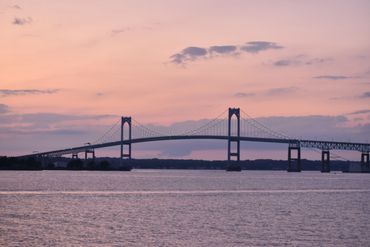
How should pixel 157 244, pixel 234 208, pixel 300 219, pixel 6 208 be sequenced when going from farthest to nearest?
pixel 234 208, pixel 6 208, pixel 300 219, pixel 157 244

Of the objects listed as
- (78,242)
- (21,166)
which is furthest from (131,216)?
(21,166)

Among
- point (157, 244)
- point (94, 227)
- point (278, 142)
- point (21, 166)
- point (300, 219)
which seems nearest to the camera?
point (157, 244)

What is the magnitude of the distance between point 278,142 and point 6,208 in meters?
81.1

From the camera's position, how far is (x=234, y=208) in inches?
1574

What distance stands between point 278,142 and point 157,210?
79195 millimetres

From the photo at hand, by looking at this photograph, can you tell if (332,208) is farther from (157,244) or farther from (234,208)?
(157,244)

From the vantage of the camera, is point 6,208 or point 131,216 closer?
point 131,216

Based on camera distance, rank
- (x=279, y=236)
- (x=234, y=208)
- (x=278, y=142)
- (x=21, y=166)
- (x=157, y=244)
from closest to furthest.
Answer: (x=157, y=244) → (x=279, y=236) → (x=234, y=208) → (x=278, y=142) → (x=21, y=166)

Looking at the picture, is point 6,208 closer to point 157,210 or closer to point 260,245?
point 157,210

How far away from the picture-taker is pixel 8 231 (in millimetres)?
26609

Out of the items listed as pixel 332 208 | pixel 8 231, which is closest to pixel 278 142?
pixel 332 208

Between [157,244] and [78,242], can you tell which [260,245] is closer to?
[157,244]

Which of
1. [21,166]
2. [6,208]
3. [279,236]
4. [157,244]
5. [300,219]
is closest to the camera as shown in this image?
[157,244]

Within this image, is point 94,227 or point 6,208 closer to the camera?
point 94,227
